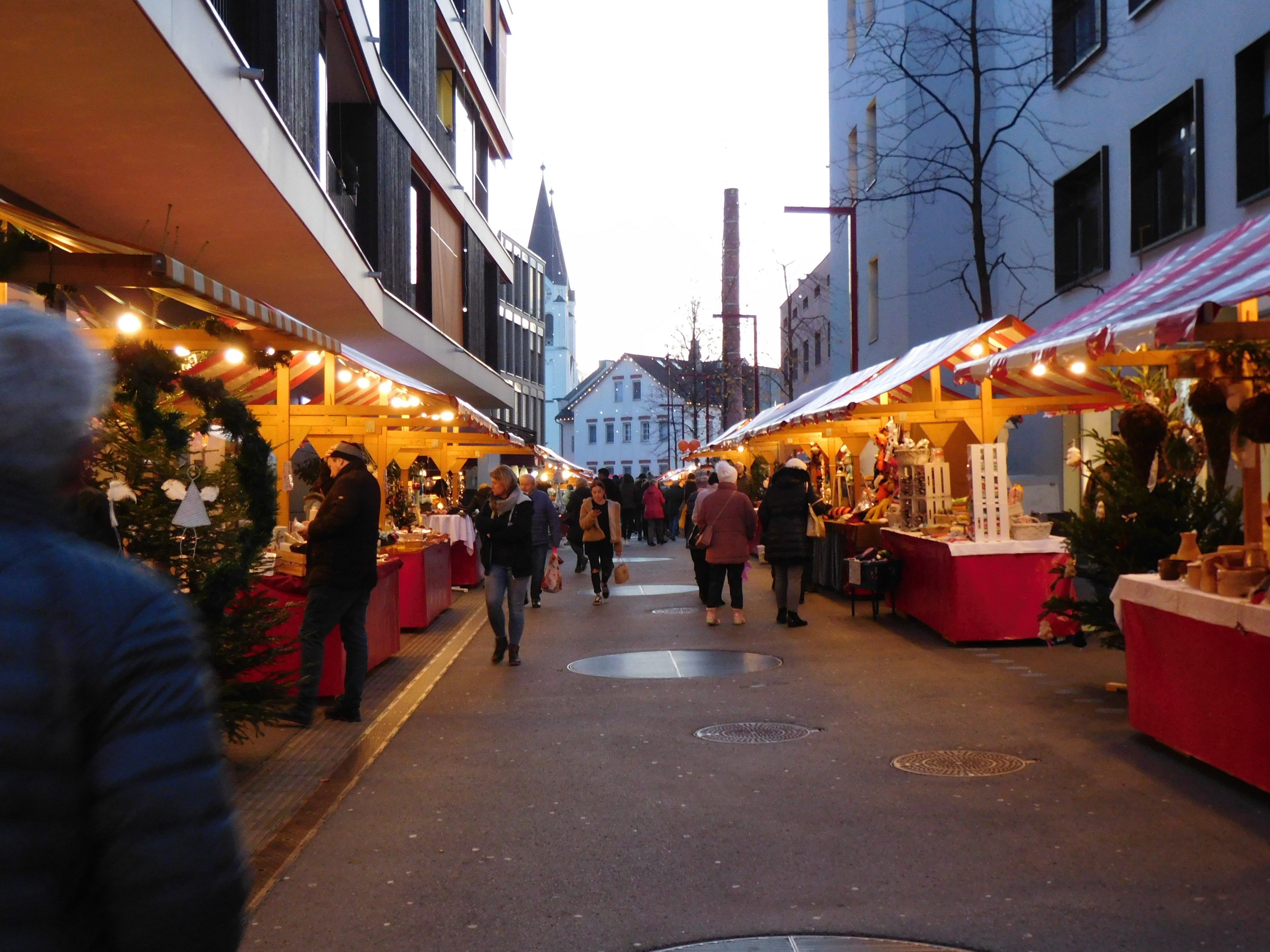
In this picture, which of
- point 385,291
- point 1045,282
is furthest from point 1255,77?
point 385,291

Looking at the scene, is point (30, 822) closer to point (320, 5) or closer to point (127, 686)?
point (127, 686)

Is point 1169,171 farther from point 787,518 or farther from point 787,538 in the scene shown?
point 787,538

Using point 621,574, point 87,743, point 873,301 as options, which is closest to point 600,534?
point 621,574

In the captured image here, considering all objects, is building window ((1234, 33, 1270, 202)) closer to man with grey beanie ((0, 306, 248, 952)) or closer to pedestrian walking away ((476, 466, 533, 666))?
pedestrian walking away ((476, 466, 533, 666))

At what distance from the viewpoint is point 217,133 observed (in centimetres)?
1047

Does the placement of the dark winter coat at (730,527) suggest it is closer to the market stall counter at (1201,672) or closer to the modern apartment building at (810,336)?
the market stall counter at (1201,672)

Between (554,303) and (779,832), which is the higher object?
(554,303)

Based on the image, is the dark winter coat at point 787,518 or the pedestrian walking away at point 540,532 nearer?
the dark winter coat at point 787,518

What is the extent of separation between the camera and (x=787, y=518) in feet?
49.5

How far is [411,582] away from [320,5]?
922 cm

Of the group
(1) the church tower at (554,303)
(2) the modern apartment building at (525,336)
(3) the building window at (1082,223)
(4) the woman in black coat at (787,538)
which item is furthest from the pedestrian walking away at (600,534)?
(1) the church tower at (554,303)

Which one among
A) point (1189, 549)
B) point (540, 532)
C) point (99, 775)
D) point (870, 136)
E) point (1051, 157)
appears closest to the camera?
point (99, 775)

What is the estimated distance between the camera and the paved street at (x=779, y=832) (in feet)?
15.8

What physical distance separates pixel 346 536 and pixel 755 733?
3119 mm
